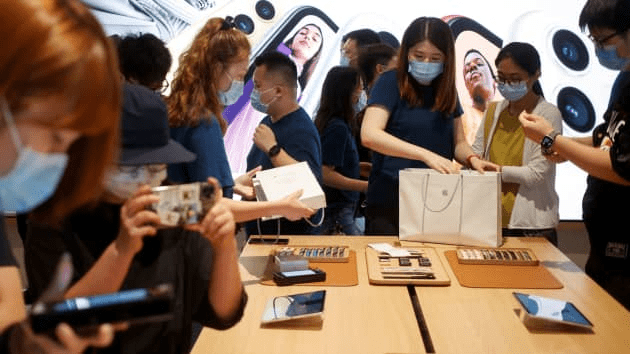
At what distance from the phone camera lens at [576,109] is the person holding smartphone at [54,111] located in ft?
13.5

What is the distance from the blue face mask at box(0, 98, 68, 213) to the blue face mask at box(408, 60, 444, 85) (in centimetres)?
226

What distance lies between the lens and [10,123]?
0.77 metres

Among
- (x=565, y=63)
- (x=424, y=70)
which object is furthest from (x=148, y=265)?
(x=565, y=63)

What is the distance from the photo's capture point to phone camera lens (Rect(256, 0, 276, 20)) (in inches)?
179

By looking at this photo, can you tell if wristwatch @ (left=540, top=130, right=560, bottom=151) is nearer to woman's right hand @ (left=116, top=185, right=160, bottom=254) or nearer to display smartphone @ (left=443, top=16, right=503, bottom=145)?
woman's right hand @ (left=116, top=185, right=160, bottom=254)

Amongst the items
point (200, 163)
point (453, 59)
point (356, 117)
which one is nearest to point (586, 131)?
point (356, 117)

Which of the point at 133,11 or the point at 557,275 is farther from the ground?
the point at 133,11

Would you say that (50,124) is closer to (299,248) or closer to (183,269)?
(183,269)

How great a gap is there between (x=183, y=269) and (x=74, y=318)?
0.71 m

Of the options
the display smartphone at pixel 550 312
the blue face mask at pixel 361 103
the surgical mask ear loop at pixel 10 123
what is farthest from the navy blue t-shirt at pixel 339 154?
the surgical mask ear loop at pixel 10 123

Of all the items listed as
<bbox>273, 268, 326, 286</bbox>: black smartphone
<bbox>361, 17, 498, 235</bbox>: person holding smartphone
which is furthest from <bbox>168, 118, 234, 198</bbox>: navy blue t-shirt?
<bbox>361, 17, 498, 235</bbox>: person holding smartphone

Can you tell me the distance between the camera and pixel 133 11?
454cm

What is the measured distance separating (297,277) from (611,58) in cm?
141

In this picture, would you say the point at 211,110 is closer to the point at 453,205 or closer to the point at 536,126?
the point at 453,205
